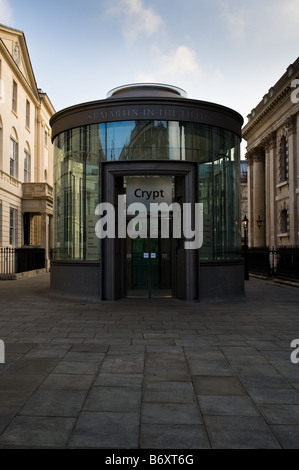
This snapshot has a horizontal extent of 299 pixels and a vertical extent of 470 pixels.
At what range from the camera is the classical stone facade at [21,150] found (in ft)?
93.8

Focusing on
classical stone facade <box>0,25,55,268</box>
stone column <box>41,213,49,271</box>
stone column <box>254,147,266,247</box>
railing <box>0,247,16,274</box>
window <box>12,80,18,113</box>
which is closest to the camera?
railing <box>0,247,16,274</box>

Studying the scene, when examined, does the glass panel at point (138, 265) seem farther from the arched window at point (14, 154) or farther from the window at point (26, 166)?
the window at point (26, 166)

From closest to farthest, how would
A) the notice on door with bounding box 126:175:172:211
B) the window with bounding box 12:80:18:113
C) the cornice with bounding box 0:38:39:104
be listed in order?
the notice on door with bounding box 126:175:172:211, the cornice with bounding box 0:38:39:104, the window with bounding box 12:80:18:113

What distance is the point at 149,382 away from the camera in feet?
16.6

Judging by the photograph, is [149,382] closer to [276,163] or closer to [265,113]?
[276,163]

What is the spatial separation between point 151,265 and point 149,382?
8668mm

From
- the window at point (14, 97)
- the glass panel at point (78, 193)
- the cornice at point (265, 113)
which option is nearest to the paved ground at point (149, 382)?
the glass panel at point (78, 193)

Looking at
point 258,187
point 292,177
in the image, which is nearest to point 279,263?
point 292,177

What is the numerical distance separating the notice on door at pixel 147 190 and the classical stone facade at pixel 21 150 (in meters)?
16.9

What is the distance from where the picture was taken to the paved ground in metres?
3.58

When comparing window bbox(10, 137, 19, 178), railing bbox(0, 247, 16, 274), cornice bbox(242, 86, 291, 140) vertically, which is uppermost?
cornice bbox(242, 86, 291, 140)

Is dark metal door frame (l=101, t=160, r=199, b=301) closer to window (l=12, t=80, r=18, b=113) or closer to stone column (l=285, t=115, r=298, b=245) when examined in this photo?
window (l=12, t=80, r=18, b=113)

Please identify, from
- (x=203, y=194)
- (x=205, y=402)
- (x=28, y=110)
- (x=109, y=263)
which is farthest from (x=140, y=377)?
(x=28, y=110)

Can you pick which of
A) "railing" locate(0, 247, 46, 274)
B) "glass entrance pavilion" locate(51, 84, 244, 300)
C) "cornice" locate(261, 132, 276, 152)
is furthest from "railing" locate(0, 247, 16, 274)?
"cornice" locate(261, 132, 276, 152)
